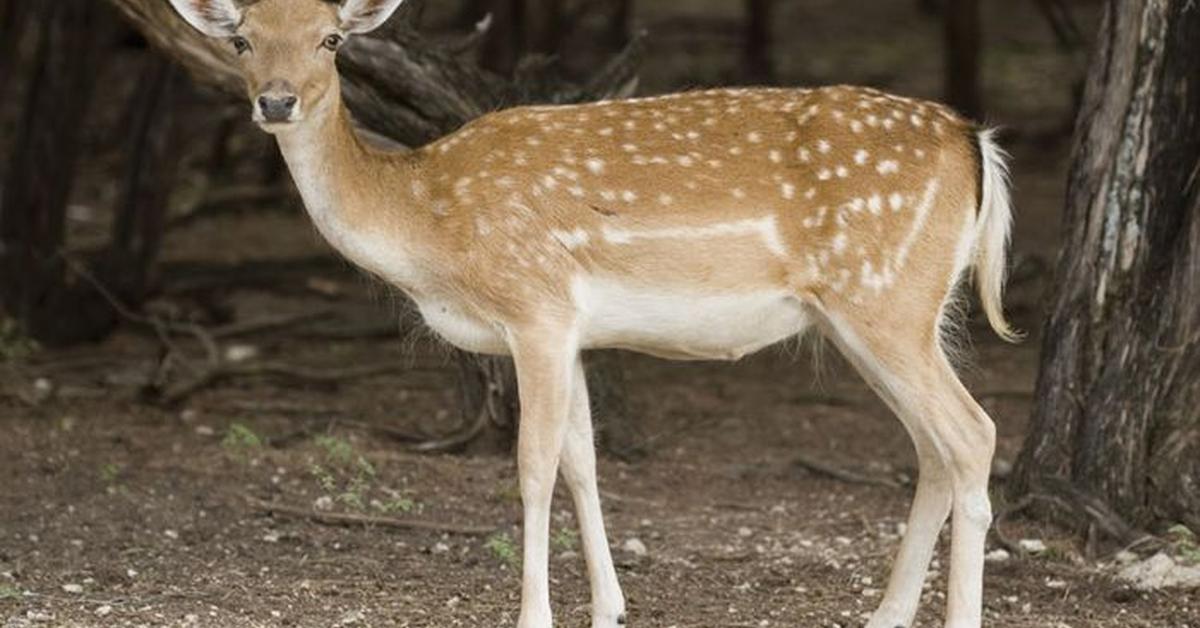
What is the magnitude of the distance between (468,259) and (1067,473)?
2364 millimetres

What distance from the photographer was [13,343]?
10578 millimetres

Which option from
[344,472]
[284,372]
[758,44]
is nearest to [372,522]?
[344,472]

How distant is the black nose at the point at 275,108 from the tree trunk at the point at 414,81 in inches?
67.6

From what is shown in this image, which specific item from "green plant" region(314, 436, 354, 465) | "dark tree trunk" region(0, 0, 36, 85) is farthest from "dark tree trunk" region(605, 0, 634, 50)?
"green plant" region(314, 436, 354, 465)

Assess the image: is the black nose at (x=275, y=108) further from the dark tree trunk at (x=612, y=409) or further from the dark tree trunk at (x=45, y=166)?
the dark tree trunk at (x=45, y=166)

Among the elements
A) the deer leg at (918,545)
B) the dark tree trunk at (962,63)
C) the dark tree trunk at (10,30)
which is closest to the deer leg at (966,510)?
the deer leg at (918,545)

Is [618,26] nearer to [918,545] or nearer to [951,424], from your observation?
[918,545]

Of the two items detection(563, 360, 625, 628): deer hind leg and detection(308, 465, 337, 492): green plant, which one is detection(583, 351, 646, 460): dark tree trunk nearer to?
detection(308, 465, 337, 492): green plant

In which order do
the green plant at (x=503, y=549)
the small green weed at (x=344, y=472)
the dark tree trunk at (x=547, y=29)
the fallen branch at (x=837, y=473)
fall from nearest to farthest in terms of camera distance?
the green plant at (x=503, y=549) < the small green weed at (x=344, y=472) < the fallen branch at (x=837, y=473) < the dark tree trunk at (x=547, y=29)

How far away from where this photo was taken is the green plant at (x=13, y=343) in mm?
10406

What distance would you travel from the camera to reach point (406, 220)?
21.3 feet

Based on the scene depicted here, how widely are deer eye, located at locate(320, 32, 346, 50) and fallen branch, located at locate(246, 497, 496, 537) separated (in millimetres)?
1926

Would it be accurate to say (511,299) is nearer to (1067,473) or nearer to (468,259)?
(468,259)

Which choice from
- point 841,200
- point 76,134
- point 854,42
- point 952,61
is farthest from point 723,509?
point 854,42
